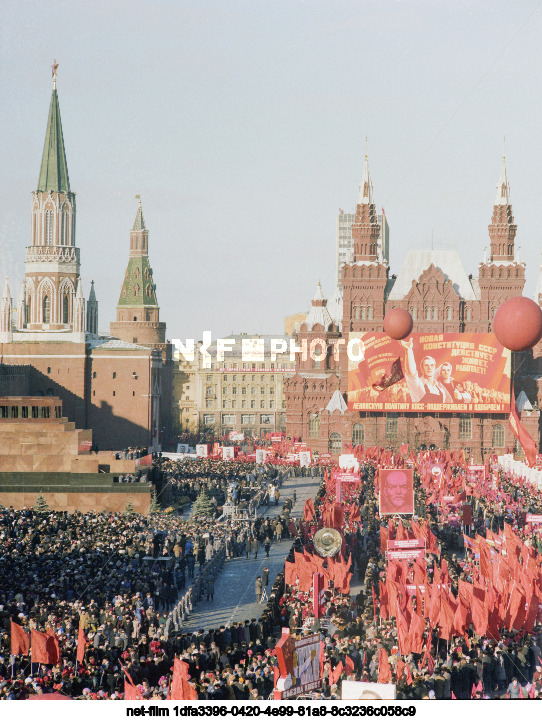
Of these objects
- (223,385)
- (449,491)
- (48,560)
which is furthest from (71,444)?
(223,385)

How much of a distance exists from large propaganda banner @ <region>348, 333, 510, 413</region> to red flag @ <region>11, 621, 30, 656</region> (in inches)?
2277

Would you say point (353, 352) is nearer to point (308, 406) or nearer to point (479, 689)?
point (308, 406)

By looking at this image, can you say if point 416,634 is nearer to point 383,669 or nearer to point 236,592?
point 383,669

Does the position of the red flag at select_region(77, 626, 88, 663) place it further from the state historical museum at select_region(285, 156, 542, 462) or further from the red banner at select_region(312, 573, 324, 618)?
the state historical museum at select_region(285, 156, 542, 462)

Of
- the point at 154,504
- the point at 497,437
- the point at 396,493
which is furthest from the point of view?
the point at 497,437

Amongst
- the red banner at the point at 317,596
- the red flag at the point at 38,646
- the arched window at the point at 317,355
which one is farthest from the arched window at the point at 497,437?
the red flag at the point at 38,646

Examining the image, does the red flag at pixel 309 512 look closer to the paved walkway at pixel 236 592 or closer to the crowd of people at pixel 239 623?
the crowd of people at pixel 239 623

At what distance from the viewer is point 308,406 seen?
290 feet

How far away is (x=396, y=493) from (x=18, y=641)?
17108 mm

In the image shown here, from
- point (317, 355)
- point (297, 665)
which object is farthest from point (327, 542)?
point (317, 355)

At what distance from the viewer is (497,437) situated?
85188 mm

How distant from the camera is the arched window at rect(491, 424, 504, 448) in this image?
85000mm

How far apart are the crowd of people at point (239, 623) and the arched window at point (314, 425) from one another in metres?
40.3
